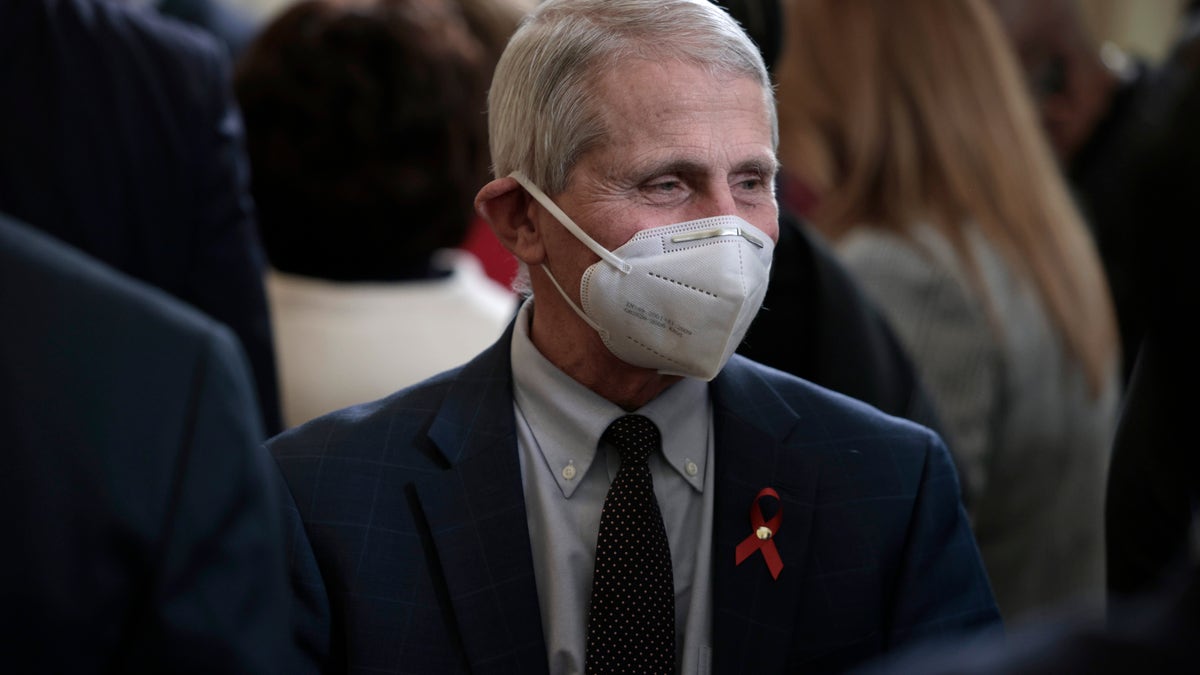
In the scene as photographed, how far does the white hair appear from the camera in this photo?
198cm

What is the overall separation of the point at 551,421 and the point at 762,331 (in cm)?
64

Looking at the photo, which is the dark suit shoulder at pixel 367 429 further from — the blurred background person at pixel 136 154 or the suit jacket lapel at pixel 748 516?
the blurred background person at pixel 136 154

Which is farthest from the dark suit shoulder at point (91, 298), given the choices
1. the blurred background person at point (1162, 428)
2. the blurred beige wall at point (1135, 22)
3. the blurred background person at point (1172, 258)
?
the blurred beige wall at point (1135, 22)

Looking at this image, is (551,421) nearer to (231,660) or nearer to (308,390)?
(231,660)

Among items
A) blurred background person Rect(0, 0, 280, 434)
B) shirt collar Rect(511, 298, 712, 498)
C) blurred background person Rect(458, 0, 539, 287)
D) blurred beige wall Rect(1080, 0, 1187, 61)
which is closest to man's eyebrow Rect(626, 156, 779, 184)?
shirt collar Rect(511, 298, 712, 498)

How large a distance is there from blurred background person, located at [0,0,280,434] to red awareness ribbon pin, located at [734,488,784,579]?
1.20m

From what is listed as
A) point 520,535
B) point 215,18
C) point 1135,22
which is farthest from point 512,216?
point 1135,22

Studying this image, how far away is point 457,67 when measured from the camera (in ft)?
10.4

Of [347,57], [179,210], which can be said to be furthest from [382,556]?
[347,57]

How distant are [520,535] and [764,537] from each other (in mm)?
332

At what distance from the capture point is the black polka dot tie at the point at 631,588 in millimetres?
1896

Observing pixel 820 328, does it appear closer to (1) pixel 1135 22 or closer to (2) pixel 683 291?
(2) pixel 683 291

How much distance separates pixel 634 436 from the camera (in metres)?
2.03

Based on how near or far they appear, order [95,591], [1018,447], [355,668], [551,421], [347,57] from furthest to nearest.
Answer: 1. [1018,447]
2. [347,57]
3. [551,421]
4. [355,668]
5. [95,591]
